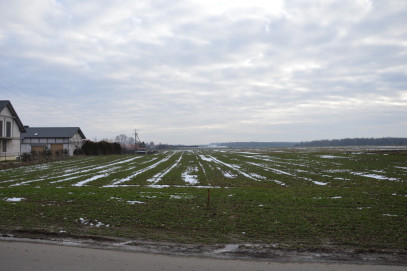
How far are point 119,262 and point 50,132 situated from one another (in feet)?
238

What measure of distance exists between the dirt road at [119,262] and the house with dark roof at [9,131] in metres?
42.5

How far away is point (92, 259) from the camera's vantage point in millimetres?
5945

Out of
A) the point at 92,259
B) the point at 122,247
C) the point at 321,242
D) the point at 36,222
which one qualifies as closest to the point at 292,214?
the point at 321,242

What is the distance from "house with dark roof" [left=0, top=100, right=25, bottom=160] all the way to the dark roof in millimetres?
21569

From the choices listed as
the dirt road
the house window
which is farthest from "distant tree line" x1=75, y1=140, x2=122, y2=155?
the dirt road

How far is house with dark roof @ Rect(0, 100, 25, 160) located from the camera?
1665 inches

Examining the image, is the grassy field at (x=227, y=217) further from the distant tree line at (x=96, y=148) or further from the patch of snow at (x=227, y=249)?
the distant tree line at (x=96, y=148)

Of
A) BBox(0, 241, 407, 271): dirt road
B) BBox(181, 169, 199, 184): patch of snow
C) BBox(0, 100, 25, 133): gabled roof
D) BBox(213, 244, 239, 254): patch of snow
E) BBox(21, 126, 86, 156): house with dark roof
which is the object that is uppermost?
BBox(0, 100, 25, 133): gabled roof

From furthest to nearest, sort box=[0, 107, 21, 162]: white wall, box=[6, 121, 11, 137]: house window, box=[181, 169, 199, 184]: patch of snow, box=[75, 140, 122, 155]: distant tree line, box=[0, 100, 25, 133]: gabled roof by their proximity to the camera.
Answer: box=[75, 140, 122, 155]: distant tree line, box=[6, 121, 11, 137]: house window, box=[0, 107, 21, 162]: white wall, box=[0, 100, 25, 133]: gabled roof, box=[181, 169, 199, 184]: patch of snow

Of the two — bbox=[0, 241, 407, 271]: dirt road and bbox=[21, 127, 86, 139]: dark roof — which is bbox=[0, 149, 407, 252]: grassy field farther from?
bbox=[21, 127, 86, 139]: dark roof

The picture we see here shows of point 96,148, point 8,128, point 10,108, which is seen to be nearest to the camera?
point 10,108

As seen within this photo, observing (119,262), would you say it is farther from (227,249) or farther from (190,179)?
(190,179)

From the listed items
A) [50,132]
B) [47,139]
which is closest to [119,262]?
[47,139]

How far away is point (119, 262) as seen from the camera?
5797 mm
